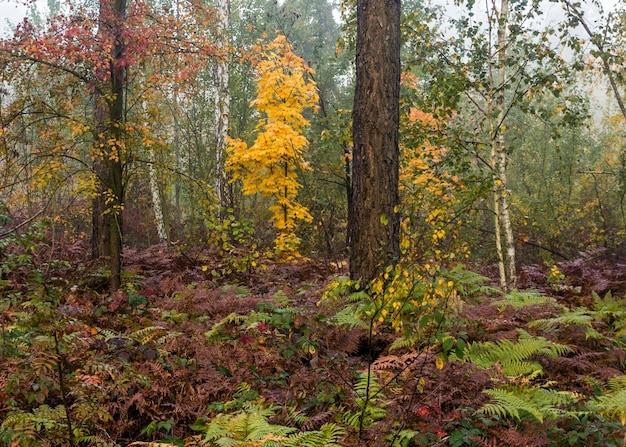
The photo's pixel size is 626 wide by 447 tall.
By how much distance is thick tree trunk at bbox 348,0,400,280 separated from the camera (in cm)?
548

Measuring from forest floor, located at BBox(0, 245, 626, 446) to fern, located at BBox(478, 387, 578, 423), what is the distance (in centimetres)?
2

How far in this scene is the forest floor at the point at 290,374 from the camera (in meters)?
3.02

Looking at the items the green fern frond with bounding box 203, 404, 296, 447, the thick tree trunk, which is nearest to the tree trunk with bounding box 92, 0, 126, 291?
the thick tree trunk

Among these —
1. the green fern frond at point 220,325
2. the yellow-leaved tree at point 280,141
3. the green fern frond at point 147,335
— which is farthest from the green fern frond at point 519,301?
the yellow-leaved tree at point 280,141

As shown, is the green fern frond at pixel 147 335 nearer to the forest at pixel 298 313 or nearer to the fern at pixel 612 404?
the forest at pixel 298 313

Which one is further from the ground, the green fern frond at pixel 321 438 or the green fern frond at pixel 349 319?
the green fern frond at pixel 349 319

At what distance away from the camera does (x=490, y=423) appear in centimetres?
303

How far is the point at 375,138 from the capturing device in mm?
5516

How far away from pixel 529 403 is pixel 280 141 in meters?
8.26

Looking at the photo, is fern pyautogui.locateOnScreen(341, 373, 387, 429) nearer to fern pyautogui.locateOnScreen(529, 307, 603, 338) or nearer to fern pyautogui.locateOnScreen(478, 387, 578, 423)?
fern pyautogui.locateOnScreen(478, 387, 578, 423)

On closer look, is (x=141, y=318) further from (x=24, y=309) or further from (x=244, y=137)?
(x=244, y=137)

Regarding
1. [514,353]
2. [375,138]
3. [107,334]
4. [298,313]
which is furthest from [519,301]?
[107,334]

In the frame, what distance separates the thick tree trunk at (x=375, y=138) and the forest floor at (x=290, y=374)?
913 millimetres

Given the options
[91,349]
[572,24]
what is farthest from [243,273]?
[572,24]
